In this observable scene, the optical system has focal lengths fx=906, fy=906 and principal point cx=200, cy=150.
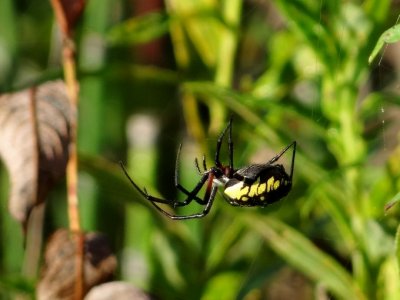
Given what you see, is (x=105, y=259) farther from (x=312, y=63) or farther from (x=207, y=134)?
(x=312, y=63)

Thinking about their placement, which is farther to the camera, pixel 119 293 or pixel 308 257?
pixel 308 257

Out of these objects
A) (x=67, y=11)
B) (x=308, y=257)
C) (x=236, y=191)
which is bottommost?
(x=308, y=257)

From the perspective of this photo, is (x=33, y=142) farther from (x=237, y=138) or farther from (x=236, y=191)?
(x=237, y=138)

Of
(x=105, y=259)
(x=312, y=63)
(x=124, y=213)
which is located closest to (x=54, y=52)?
(x=124, y=213)

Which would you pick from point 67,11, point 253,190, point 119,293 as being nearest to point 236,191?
point 253,190

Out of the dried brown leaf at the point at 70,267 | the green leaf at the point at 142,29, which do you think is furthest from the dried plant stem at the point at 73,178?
the green leaf at the point at 142,29

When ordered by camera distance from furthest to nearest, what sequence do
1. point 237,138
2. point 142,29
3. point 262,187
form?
point 237,138 → point 142,29 → point 262,187

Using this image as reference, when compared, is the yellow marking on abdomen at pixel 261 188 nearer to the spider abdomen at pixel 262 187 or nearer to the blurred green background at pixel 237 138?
the spider abdomen at pixel 262 187
